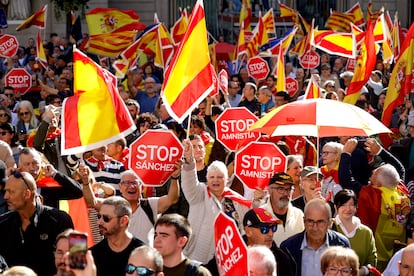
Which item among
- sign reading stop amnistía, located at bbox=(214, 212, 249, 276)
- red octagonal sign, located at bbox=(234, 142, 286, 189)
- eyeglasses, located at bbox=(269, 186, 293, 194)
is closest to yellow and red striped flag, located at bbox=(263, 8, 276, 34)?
red octagonal sign, located at bbox=(234, 142, 286, 189)

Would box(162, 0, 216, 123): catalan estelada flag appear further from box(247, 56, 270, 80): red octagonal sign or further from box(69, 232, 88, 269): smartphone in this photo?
box(247, 56, 270, 80): red octagonal sign

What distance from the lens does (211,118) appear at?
1383cm

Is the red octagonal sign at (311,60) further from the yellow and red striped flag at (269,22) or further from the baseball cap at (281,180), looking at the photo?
the baseball cap at (281,180)

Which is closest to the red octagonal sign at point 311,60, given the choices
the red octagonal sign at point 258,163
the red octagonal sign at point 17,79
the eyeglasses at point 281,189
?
the red octagonal sign at point 17,79

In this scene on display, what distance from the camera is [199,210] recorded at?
9.02 meters

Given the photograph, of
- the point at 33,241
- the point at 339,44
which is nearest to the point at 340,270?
the point at 33,241

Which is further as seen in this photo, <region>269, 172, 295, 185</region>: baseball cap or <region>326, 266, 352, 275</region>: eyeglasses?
<region>269, 172, 295, 185</region>: baseball cap

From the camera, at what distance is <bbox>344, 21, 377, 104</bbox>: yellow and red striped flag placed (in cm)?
1378

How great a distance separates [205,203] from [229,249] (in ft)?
6.99

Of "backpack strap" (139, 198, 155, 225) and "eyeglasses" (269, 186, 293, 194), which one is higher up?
"eyeglasses" (269, 186, 293, 194)

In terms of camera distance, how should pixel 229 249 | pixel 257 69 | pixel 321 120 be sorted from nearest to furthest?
pixel 229 249
pixel 321 120
pixel 257 69

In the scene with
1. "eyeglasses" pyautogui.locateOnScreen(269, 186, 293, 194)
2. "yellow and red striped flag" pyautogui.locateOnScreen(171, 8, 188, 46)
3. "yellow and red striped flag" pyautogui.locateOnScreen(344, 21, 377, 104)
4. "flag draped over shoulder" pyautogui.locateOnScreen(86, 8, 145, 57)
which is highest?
"eyeglasses" pyautogui.locateOnScreen(269, 186, 293, 194)

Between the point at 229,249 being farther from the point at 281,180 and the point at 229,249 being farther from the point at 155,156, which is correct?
the point at 155,156

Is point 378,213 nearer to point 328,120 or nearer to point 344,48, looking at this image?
point 328,120
